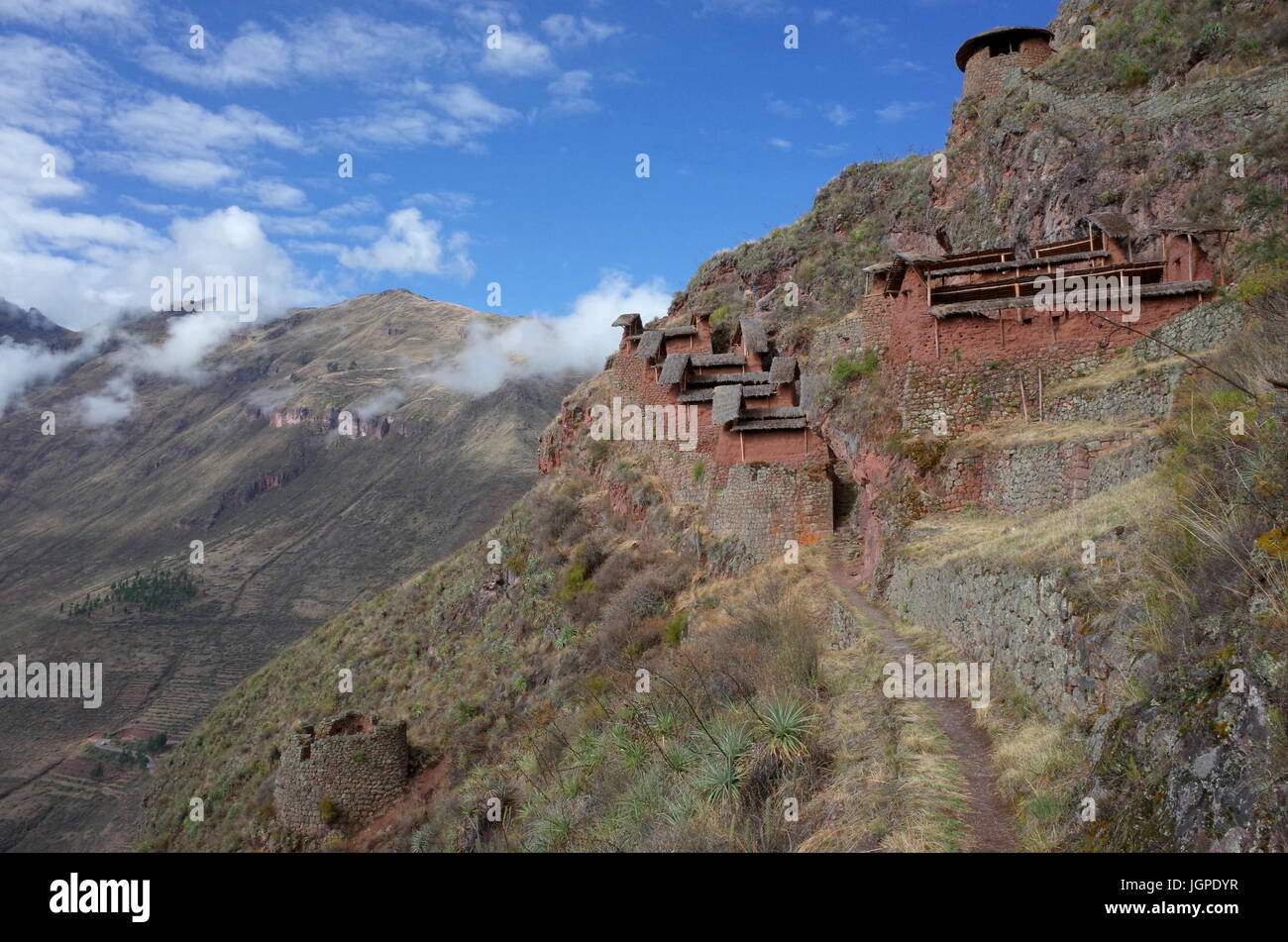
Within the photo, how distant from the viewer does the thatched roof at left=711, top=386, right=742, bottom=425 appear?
23125mm

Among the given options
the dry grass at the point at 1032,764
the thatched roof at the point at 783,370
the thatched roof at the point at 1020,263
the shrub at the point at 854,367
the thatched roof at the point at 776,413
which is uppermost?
the thatched roof at the point at 1020,263

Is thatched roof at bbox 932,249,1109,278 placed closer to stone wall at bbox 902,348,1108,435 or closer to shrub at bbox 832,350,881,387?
shrub at bbox 832,350,881,387

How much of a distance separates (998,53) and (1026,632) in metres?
36.7

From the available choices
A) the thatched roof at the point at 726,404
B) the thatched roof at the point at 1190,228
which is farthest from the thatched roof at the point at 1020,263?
the thatched roof at the point at 726,404

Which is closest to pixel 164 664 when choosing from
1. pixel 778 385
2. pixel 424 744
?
pixel 424 744

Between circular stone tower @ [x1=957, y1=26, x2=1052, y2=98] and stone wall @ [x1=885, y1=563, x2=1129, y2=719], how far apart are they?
32.6m

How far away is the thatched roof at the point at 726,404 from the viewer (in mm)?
23125

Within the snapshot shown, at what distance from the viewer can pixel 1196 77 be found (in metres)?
25.6

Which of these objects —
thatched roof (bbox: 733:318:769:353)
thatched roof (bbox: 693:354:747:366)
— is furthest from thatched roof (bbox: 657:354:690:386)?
thatched roof (bbox: 733:318:769:353)

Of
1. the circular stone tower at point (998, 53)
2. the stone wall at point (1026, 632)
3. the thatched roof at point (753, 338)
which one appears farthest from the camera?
the circular stone tower at point (998, 53)

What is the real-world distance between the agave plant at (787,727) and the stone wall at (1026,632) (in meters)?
2.49

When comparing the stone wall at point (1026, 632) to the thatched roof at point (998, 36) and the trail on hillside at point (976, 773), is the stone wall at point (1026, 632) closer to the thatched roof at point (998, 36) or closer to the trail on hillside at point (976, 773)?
the trail on hillside at point (976, 773)
